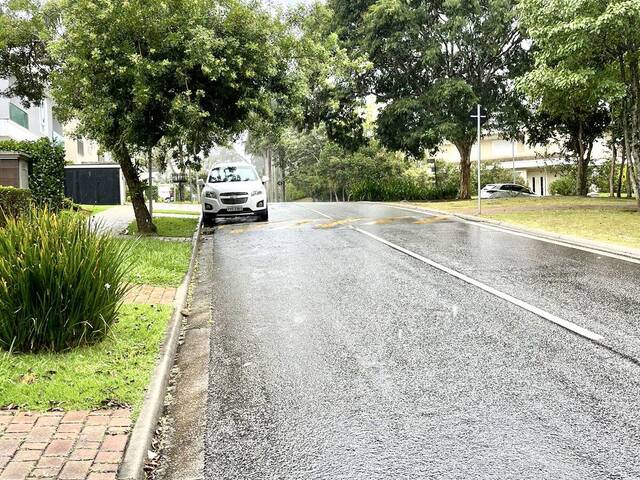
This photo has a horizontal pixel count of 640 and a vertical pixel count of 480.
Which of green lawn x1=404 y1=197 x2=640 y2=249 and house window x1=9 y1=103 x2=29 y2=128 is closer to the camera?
green lawn x1=404 y1=197 x2=640 y2=249

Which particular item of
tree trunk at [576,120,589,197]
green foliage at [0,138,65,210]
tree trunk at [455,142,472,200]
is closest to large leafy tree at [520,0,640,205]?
tree trunk at [455,142,472,200]

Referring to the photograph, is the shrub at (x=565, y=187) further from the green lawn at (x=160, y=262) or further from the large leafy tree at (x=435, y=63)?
the green lawn at (x=160, y=262)

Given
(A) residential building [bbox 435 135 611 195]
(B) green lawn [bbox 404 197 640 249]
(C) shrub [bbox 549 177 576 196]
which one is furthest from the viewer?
(A) residential building [bbox 435 135 611 195]

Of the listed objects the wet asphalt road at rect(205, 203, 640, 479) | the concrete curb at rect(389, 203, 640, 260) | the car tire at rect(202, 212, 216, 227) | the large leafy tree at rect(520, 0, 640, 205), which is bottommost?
the wet asphalt road at rect(205, 203, 640, 479)

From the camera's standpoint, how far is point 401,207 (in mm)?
27250

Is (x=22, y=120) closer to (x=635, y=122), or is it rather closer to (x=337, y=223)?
(x=337, y=223)

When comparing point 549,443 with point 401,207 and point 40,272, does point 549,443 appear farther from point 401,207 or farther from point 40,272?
point 401,207

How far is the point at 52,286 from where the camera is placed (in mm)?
5844

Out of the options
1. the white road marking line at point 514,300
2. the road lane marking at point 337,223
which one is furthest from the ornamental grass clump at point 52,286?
the road lane marking at point 337,223

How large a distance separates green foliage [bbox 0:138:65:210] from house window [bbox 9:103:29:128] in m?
4.07

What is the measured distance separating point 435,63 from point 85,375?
90.1 feet

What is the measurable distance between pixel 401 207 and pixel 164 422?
23.2 metres

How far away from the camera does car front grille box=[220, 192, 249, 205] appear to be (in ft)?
64.1

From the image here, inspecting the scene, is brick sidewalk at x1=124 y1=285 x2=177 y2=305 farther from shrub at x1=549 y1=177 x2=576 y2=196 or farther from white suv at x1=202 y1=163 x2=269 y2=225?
shrub at x1=549 y1=177 x2=576 y2=196
